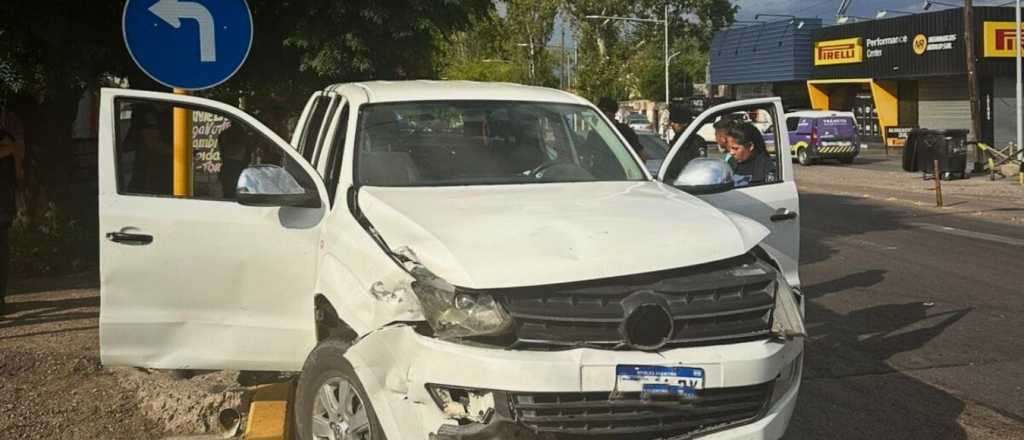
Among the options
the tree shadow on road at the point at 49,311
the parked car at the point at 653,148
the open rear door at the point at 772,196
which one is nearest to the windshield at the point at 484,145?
the open rear door at the point at 772,196

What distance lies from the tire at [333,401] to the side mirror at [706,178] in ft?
6.29

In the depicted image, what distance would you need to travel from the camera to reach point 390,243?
4.21 meters

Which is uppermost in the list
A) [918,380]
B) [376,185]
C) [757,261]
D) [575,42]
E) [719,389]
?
[575,42]

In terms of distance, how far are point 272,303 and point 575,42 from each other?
8273cm

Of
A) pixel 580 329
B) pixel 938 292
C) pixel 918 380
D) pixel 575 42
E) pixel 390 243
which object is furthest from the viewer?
pixel 575 42

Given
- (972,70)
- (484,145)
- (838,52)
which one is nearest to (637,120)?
(838,52)

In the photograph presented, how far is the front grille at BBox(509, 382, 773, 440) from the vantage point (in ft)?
12.0

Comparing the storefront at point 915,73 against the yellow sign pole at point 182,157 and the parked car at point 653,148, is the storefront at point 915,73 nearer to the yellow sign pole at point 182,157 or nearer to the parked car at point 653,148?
the parked car at point 653,148

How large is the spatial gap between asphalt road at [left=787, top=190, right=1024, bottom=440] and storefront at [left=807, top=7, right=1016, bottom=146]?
29.0m

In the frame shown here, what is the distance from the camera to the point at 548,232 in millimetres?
4070

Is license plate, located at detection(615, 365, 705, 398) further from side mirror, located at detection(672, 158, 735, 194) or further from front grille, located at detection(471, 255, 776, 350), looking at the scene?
side mirror, located at detection(672, 158, 735, 194)

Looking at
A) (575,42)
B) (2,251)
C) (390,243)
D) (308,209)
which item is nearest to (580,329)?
(390,243)

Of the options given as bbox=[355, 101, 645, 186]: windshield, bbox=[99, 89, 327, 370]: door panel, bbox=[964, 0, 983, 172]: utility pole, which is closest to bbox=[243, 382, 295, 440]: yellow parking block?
bbox=[99, 89, 327, 370]: door panel

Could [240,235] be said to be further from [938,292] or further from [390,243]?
[938,292]
